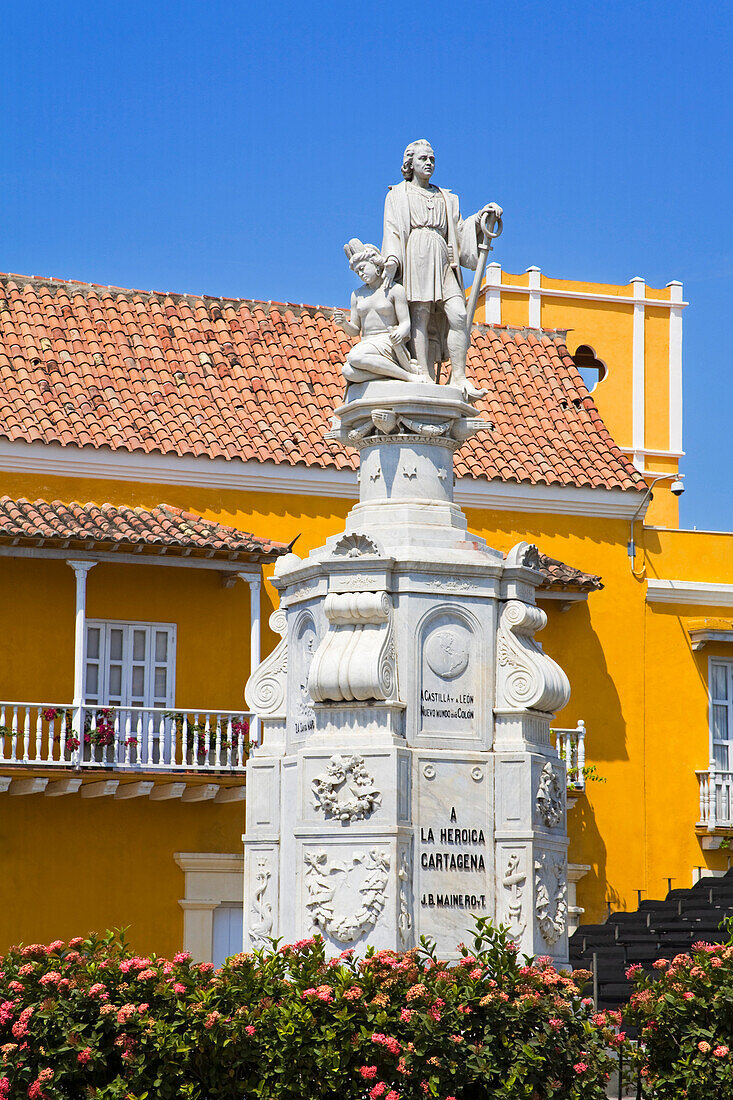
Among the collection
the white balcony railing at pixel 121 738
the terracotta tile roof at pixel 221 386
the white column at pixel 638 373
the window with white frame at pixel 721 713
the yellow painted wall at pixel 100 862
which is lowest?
the yellow painted wall at pixel 100 862

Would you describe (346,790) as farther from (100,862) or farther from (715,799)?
(715,799)

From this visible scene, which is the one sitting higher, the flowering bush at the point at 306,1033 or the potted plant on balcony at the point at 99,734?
the potted plant on balcony at the point at 99,734

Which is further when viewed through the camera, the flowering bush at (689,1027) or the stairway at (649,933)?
the stairway at (649,933)

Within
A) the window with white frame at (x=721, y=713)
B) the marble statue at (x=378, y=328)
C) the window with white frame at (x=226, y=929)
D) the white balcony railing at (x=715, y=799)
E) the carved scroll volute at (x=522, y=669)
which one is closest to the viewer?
the carved scroll volute at (x=522, y=669)

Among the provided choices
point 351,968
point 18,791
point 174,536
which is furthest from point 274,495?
point 351,968

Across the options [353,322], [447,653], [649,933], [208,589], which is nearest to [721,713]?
[649,933]

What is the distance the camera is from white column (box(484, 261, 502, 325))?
37.7 metres

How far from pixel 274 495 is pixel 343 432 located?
11450 millimetres

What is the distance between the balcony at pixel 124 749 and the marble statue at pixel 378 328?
9905 millimetres

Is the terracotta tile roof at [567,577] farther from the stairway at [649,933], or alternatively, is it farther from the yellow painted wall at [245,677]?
the stairway at [649,933]

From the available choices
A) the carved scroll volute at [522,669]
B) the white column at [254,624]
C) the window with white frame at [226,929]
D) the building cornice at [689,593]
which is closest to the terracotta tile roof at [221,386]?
the building cornice at [689,593]

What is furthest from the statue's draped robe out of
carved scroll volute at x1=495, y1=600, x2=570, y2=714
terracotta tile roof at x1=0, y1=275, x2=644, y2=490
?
terracotta tile roof at x1=0, y1=275, x2=644, y2=490

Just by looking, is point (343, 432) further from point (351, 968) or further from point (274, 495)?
point (274, 495)

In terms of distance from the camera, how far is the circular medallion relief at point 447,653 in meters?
10.1
